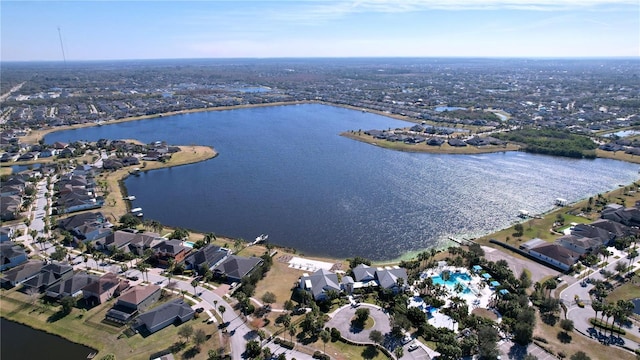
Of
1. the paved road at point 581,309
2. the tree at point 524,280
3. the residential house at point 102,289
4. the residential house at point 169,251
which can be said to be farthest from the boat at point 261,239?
the paved road at point 581,309

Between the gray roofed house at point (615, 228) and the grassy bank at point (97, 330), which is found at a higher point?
the gray roofed house at point (615, 228)

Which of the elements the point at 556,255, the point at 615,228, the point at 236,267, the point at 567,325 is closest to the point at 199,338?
the point at 236,267

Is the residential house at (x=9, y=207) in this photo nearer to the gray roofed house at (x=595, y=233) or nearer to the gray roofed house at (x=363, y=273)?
the gray roofed house at (x=363, y=273)

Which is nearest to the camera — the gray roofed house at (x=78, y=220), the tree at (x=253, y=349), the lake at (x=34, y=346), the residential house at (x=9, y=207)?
the tree at (x=253, y=349)

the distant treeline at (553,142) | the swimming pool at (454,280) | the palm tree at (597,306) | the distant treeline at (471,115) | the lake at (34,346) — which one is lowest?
the lake at (34,346)

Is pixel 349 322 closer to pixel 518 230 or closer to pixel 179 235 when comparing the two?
pixel 179 235

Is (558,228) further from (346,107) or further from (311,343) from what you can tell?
(346,107)

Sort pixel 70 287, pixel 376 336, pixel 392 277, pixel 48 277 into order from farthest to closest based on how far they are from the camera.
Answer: pixel 48 277
pixel 392 277
pixel 70 287
pixel 376 336
